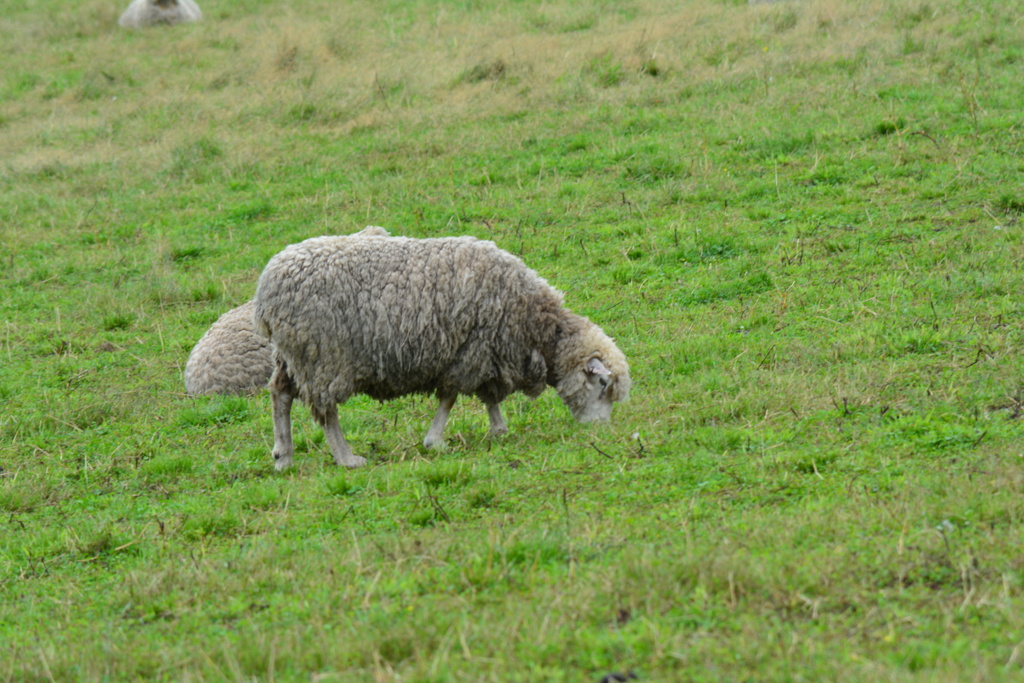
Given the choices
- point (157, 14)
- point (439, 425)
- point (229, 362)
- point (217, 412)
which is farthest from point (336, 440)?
point (157, 14)

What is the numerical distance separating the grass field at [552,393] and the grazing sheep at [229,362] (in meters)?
0.30

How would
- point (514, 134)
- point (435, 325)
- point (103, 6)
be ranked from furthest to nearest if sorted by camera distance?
point (103, 6), point (514, 134), point (435, 325)

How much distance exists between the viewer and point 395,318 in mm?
7406

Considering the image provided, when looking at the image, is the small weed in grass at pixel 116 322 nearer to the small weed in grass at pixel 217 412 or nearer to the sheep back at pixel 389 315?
the small weed in grass at pixel 217 412

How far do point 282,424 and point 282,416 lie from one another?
6 cm

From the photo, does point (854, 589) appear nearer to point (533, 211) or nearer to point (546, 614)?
point (546, 614)

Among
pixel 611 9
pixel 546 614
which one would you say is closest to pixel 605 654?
pixel 546 614

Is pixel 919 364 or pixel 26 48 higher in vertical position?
pixel 26 48

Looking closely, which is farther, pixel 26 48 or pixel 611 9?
pixel 26 48

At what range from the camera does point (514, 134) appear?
15.0 metres

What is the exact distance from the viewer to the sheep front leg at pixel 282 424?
7.61 metres

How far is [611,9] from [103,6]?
1270 centimetres

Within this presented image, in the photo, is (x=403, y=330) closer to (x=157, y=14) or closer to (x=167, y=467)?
(x=167, y=467)

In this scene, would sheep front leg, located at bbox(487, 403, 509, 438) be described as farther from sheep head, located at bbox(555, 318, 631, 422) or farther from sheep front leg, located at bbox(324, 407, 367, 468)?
sheep front leg, located at bbox(324, 407, 367, 468)
